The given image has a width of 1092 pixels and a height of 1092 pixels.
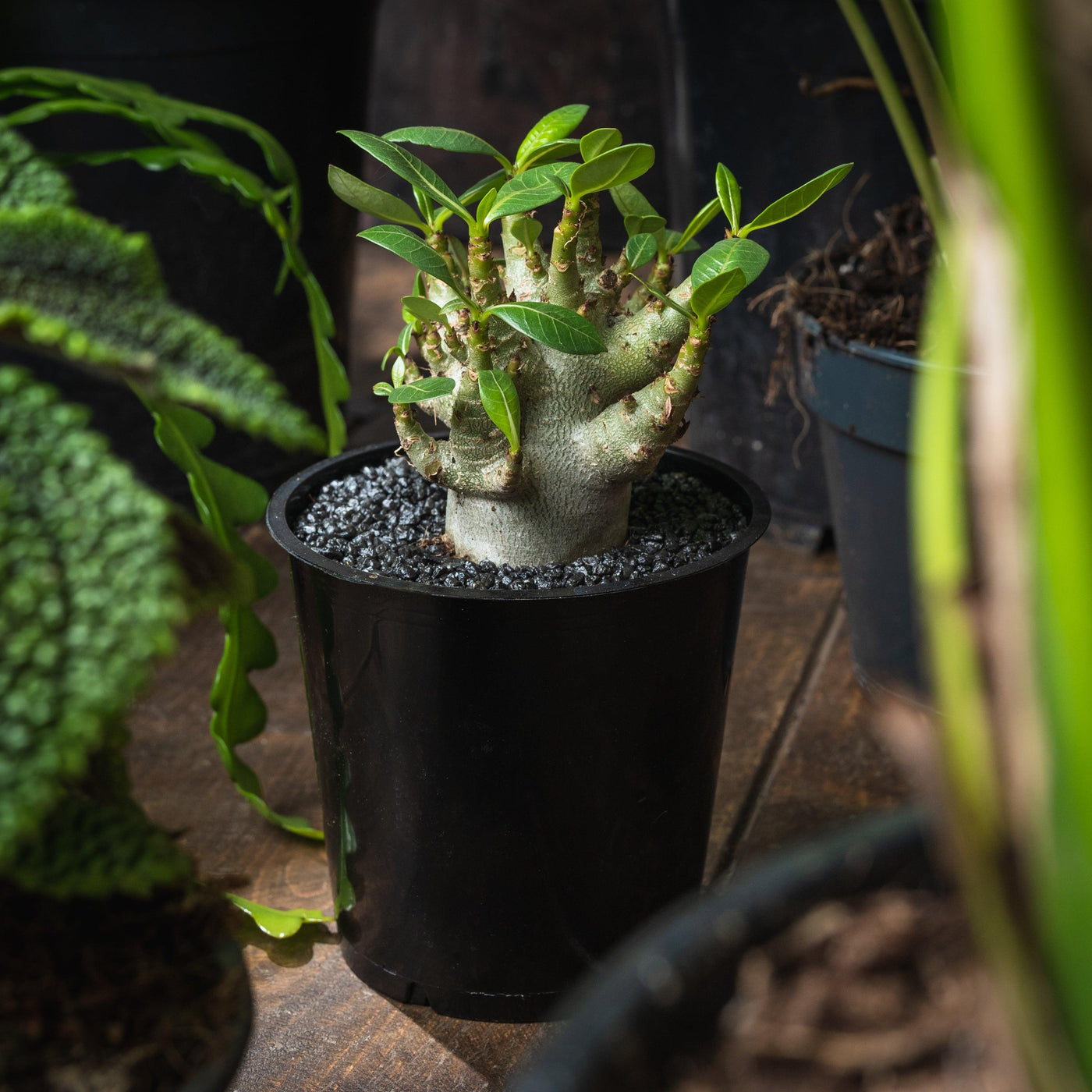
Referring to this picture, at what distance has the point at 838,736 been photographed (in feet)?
4.35

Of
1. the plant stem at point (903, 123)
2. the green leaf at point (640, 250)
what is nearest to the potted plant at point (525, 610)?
the green leaf at point (640, 250)

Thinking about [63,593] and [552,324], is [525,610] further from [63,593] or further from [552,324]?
[63,593]

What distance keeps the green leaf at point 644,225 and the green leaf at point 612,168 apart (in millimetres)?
81

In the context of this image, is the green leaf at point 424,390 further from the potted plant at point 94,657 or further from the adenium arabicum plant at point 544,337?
the potted plant at point 94,657

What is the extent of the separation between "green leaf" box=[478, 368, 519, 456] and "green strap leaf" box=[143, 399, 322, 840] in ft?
0.68

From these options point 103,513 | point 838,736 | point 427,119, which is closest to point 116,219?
point 838,736

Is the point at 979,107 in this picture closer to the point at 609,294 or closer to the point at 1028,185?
the point at 1028,185

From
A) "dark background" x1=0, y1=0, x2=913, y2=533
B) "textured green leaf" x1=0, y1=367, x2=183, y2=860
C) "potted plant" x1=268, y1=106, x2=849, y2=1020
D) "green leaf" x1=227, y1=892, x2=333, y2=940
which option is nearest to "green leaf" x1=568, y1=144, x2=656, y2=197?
"potted plant" x1=268, y1=106, x2=849, y2=1020

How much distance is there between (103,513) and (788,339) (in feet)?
3.74

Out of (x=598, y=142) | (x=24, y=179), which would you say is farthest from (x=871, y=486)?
(x=24, y=179)

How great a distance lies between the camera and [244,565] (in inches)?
33.4

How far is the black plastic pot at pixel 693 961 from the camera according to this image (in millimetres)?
356

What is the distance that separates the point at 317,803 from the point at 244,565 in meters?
0.43

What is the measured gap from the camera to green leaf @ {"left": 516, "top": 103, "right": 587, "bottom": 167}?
82 centimetres
